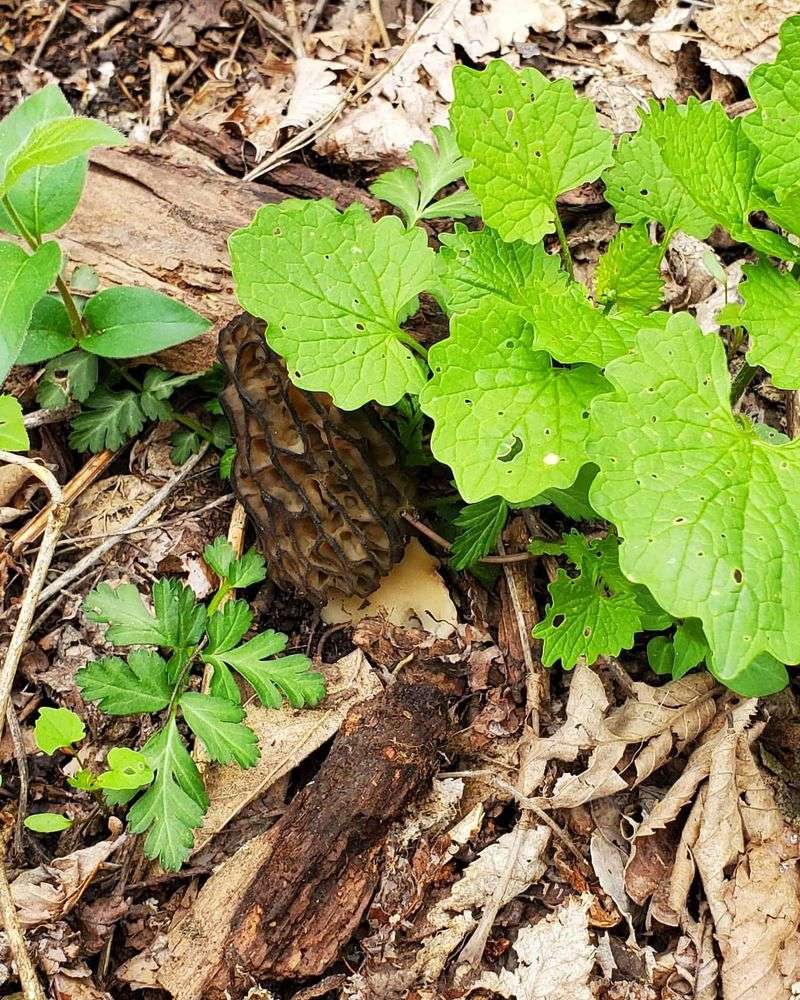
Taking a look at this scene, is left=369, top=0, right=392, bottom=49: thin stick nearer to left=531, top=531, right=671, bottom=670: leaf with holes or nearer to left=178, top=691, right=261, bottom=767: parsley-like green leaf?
left=531, top=531, right=671, bottom=670: leaf with holes

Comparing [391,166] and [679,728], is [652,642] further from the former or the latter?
[391,166]

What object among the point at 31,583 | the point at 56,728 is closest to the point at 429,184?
the point at 31,583

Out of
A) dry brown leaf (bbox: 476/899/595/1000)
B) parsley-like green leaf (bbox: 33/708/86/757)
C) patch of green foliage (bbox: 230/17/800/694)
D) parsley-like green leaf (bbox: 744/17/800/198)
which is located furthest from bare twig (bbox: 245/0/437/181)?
dry brown leaf (bbox: 476/899/595/1000)

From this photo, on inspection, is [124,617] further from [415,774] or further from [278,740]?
[415,774]

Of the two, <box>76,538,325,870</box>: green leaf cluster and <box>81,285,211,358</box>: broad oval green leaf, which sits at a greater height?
<box>81,285,211,358</box>: broad oval green leaf

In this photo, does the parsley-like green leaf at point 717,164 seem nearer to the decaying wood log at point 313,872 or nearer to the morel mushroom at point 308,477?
the morel mushroom at point 308,477

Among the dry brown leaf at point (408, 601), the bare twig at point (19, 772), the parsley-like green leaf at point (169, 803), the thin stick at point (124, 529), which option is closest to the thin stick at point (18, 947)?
the bare twig at point (19, 772)
